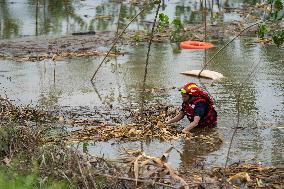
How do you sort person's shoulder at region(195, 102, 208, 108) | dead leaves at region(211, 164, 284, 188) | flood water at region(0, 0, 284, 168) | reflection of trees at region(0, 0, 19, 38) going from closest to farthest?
dead leaves at region(211, 164, 284, 188) < flood water at region(0, 0, 284, 168) < person's shoulder at region(195, 102, 208, 108) < reflection of trees at region(0, 0, 19, 38)

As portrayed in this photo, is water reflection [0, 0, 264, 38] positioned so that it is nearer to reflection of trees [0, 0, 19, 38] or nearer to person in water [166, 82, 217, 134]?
reflection of trees [0, 0, 19, 38]

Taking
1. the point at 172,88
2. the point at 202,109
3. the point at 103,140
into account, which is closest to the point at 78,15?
the point at 172,88

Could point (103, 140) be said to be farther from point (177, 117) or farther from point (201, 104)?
point (201, 104)

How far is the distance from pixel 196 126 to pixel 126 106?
1.53 meters

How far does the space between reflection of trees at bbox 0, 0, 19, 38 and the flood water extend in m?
0.48

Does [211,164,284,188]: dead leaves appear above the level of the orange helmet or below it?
below

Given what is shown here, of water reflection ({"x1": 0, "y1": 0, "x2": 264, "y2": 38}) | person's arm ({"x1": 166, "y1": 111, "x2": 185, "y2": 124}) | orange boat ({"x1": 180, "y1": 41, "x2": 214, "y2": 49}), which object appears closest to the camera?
person's arm ({"x1": 166, "y1": 111, "x2": 185, "y2": 124})

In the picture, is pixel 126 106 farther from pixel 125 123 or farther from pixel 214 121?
pixel 214 121

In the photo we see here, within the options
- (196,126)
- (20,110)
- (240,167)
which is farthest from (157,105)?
(240,167)

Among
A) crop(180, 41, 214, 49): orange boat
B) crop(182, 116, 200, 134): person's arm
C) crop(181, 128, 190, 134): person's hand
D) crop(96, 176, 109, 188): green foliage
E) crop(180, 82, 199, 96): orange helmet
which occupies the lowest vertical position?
crop(181, 128, 190, 134): person's hand

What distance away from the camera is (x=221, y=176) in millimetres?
6312

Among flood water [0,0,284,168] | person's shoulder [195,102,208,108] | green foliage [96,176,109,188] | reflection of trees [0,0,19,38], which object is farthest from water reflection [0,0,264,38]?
green foliage [96,176,109,188]

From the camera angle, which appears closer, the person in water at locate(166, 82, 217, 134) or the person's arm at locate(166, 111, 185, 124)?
the person in water at locate(166, 82, 217, 134)

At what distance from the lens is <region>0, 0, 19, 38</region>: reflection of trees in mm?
16742
